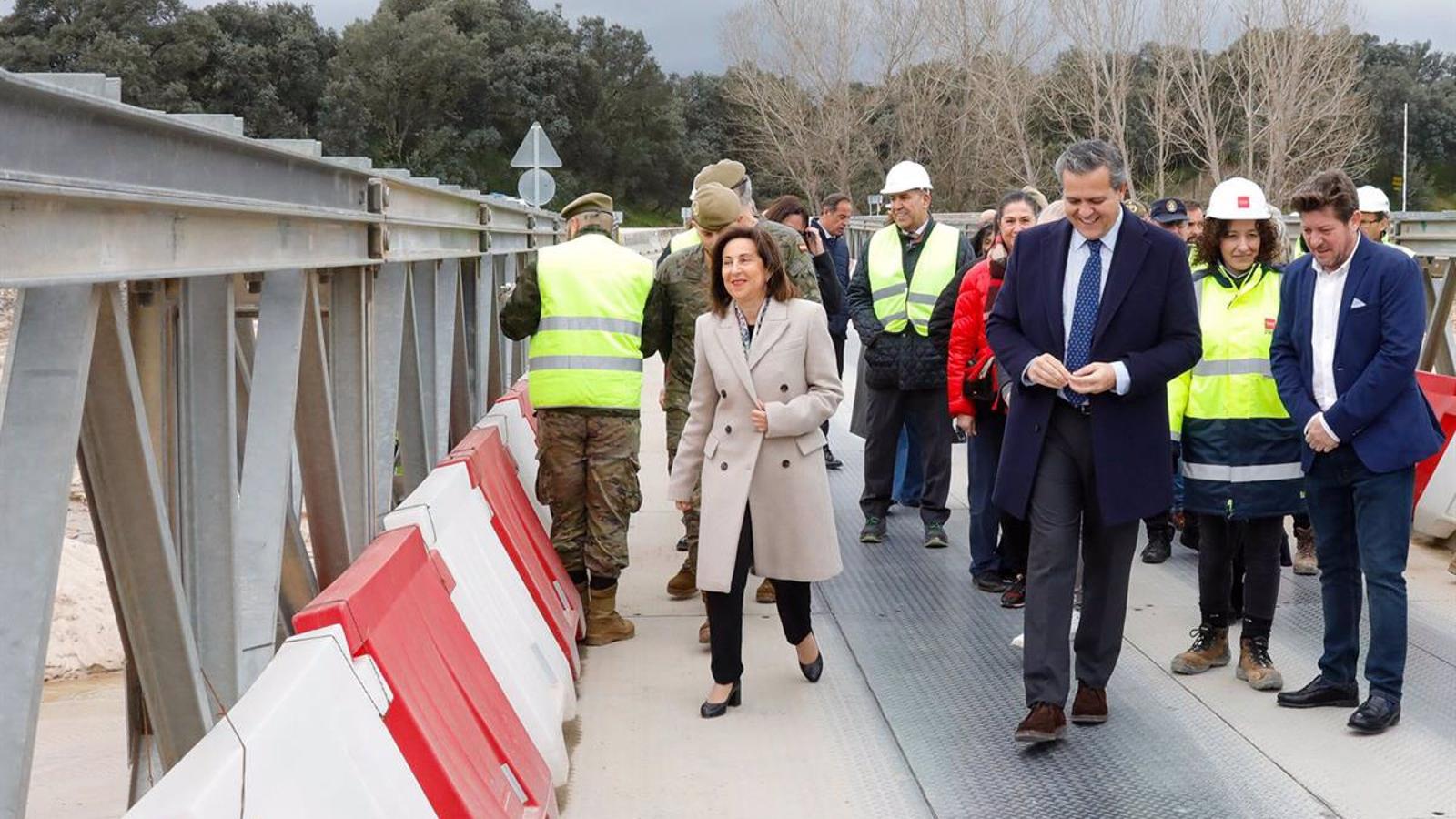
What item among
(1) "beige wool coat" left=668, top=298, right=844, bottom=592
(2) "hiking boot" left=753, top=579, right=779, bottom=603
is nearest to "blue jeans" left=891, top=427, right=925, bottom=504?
(2) "hiking boot" left=753, top=579, right=779, bottom=603

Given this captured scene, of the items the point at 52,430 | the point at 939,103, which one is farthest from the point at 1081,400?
the point at 939,103

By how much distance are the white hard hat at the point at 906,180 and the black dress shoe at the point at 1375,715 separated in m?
3.75

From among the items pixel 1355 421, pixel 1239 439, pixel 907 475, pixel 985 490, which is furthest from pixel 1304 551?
pixel 1355 421

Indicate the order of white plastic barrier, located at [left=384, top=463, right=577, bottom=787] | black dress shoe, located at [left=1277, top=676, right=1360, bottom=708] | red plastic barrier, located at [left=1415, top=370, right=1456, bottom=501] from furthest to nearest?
red plastic barrier, located at [left=1415, top=370, right=1456, bottom=501]
black dress shoe, located at [left=1277, top=676, right=1360, bottom=708]
white plastic barrier, located at [left=384, top=463, right=577, bottom=787]

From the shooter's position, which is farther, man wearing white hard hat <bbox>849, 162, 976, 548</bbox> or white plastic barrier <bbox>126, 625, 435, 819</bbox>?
man wearing white hard hat <bbox>849, 162, 976, 548</bbox>

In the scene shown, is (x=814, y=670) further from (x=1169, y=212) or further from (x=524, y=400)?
(x=1169, y=212)

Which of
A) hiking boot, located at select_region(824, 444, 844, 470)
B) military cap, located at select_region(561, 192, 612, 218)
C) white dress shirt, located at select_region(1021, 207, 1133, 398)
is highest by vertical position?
military cap, located at select_region(561, 192, 612, 218)

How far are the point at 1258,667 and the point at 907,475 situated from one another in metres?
3.90

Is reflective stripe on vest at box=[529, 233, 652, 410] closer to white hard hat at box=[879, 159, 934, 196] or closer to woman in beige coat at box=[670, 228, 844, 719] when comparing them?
woman in beige coat at box=[670, 228, 844, 719]

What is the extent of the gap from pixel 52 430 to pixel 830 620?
5136 millimetres

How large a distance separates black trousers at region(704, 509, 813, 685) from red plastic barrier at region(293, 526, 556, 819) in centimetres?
133

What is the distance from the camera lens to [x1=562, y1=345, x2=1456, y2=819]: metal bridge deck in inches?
203

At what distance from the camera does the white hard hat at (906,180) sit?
8.73m

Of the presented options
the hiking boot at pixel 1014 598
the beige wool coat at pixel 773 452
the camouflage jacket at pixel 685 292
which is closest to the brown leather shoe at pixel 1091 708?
the beige wool coat at pixel 773 452
